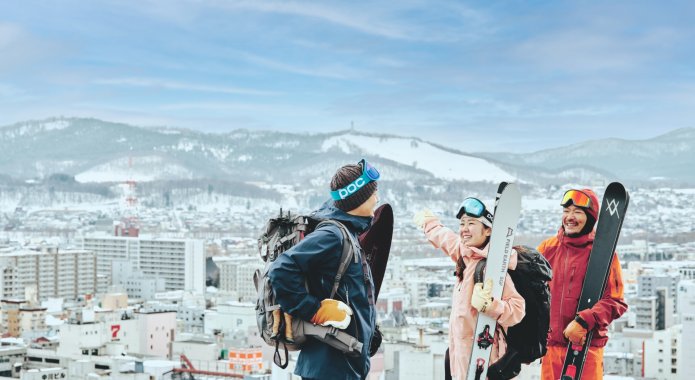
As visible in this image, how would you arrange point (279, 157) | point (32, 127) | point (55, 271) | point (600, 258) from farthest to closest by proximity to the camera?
point (32, 127)
point (279, 157)
point (55, 271)
point (600, 258)

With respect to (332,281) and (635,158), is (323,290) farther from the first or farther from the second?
(635,158)

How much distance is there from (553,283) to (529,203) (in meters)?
89.1

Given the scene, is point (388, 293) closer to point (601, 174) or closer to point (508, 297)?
point (508, 297)

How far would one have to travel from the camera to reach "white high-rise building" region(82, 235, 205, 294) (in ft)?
173

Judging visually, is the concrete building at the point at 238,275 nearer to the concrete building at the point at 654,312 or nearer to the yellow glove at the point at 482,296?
the concrete building at the point at 654,312

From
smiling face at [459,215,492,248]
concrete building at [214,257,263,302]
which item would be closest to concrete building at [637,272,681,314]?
concrete building at [214,257,263,302]

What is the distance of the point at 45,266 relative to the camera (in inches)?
1836

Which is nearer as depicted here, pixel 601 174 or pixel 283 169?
pixel 601 174

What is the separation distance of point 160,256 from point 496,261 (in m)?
53.7

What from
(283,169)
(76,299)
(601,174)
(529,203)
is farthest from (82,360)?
(283,169)

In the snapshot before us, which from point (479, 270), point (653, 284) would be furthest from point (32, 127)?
point (479, 270)

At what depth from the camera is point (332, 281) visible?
2.39 meters

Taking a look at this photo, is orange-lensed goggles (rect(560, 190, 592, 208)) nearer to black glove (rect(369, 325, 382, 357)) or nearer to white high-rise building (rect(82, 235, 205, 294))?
black glove (rect(369, 325, 382, 357))

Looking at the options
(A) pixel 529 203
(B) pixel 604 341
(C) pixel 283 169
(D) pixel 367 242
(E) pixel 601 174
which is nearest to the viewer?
(D) pixel 367 242
